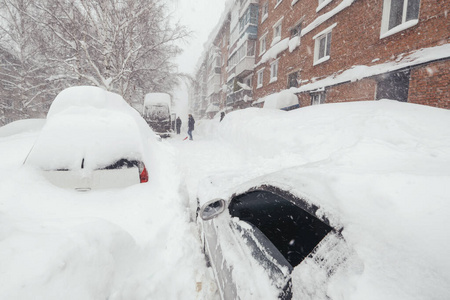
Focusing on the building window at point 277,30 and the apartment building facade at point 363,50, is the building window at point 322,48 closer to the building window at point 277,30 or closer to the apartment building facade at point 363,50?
the apartment building facade at point 363,50

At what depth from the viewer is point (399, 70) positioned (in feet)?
21.8

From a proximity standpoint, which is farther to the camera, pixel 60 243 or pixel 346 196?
pixel 60 243

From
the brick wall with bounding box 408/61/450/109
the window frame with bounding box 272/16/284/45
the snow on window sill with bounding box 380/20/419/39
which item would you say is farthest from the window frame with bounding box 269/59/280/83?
the brick wall with bounding box 408/61/450/109

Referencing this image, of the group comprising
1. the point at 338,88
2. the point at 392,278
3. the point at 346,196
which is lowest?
the point at 392,278

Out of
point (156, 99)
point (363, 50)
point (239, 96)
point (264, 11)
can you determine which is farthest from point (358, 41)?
point (239, 96)

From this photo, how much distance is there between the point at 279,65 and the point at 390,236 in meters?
16.3

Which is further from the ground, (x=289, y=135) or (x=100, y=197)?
(x=289, y=135)

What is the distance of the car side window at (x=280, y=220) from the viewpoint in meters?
1.65

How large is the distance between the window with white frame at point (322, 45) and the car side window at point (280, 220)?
10608 millimetres

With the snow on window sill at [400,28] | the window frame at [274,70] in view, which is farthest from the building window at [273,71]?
the snow on window sill at [400,28]

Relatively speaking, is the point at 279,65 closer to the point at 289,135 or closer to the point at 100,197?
the point at 289,135

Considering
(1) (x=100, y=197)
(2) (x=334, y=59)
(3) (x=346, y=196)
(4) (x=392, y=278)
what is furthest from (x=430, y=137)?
(2) (x=334, y=59)

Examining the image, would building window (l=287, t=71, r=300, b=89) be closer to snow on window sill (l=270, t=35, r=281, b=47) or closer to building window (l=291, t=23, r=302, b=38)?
building window (l=291, t=23, r=302, b=38)

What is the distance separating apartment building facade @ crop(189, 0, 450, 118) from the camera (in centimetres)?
589
